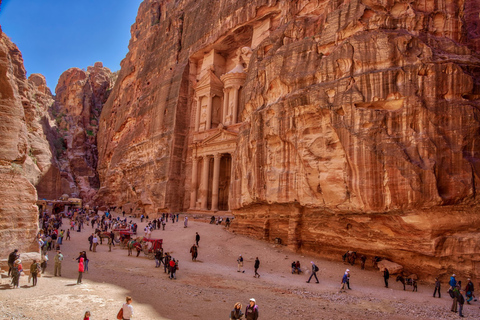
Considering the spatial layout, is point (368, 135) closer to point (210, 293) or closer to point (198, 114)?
point (210, 293)

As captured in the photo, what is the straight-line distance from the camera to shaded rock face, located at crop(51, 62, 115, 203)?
207 ft

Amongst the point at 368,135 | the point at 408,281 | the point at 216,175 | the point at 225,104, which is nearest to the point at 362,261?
the point at 408,281

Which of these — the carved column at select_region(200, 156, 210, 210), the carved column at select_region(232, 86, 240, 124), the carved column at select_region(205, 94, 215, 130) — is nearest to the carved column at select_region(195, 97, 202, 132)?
the carved column at select_region(205, 94, 215, 130)

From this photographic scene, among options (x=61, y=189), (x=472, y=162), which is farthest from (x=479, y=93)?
(x=61, y=189)

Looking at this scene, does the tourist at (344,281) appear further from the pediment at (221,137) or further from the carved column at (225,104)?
the carved column at (225,104)

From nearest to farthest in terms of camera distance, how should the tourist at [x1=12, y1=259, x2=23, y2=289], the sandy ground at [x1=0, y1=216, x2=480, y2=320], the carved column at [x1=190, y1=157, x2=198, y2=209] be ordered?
the sandy ground at [x1=0, y1=216, x2=480, y2=320], the tourist at [x1=12, y1=259, x2=23, y2=289], the carved column at [x1=190, y1=157, x2=198, y2=209]

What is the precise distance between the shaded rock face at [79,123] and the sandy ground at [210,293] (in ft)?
149

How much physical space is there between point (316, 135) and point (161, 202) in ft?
82.8

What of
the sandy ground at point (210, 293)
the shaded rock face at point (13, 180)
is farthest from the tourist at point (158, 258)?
the shaded rock face at point (13, 180)

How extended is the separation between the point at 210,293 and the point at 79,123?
6706 cm

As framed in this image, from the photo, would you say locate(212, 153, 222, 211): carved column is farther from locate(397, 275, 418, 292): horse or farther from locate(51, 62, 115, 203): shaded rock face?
locate(51, 62, 115, 203): shaded rock face

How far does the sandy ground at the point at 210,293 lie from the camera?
11047 mm

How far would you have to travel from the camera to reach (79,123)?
71625mm

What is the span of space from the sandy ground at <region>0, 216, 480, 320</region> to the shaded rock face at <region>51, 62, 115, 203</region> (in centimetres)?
4532
